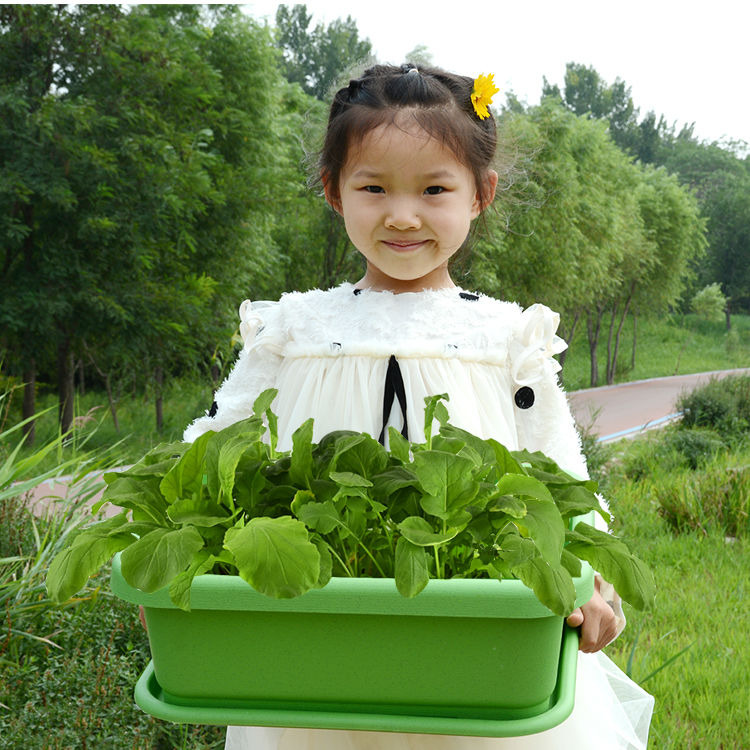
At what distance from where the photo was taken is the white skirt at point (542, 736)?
3.19 feet

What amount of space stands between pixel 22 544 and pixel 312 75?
2786 centimetres

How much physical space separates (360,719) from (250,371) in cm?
83

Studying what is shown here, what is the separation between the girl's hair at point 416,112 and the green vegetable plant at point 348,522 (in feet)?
2.00

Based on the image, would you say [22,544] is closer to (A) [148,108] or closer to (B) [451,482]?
(B) [451,482]

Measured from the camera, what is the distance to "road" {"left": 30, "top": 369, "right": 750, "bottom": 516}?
9332mm

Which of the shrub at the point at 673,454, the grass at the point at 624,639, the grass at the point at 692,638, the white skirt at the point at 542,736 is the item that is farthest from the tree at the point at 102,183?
the white skirt at the point at 542,736

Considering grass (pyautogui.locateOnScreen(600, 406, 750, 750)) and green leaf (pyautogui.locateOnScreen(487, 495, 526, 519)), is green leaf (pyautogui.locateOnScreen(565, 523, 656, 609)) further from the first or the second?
grass (pyautogui.locateOnScreen(600, 406, 750, 750))

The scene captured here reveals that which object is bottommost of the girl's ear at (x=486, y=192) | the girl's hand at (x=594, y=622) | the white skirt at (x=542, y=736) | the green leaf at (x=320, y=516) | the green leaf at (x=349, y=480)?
the white skirt at (x=542, y=736)

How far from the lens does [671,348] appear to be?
1092 inches

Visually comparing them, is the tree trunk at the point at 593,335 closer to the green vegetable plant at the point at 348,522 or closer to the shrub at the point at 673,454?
the shrub at the point at 673,454

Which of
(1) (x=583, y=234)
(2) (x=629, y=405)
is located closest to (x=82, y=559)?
(2) (x=629, y=405)

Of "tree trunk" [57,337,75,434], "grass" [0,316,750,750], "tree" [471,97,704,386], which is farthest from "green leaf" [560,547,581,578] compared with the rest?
"tree" [471,97,704,386]


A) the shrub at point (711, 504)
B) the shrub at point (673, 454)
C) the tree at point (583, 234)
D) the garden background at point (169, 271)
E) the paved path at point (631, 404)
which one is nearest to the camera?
the garden background at point (169, 271)

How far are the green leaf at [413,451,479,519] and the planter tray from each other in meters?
0.17
